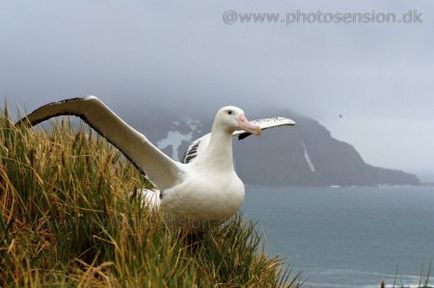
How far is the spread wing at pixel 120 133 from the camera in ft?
19.0

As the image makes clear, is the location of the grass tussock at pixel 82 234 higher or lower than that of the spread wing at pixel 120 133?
lower

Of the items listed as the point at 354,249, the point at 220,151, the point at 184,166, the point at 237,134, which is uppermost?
the point at 354,249

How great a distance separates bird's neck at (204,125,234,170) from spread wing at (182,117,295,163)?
0.72 meters

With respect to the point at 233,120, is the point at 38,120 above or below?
below

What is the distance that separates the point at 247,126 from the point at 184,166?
67cm

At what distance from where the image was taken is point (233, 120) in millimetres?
6094

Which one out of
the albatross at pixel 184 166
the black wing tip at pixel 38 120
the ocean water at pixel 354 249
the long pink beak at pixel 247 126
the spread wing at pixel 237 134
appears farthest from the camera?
the ocean water at pixel 354 249

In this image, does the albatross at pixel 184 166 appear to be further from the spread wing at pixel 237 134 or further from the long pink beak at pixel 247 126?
the spread wing at pixel 237 134

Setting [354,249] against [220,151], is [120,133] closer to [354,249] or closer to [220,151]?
[220,151]

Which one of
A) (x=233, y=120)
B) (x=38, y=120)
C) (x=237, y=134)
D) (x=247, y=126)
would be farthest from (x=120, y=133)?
(x=237, y=134)

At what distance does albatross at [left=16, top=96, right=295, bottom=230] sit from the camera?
5863mm

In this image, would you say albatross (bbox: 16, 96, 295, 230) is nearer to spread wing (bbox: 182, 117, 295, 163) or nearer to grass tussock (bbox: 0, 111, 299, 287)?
grass tussock (bbox: 0, 111, 299, 287)

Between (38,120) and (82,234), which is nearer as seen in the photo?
(82,234)

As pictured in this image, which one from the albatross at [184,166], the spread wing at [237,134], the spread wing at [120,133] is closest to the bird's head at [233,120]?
the albatross at [184,166]
